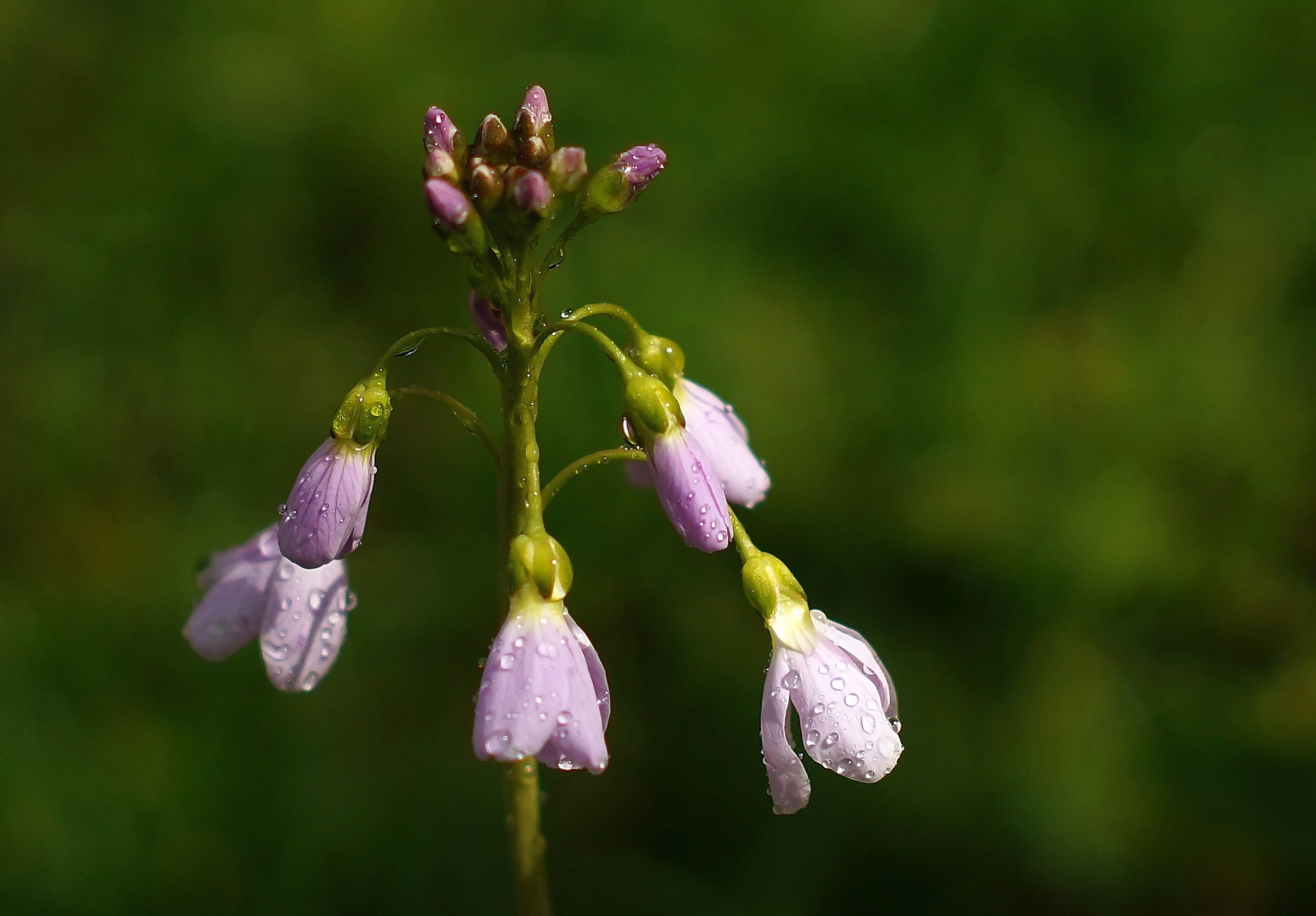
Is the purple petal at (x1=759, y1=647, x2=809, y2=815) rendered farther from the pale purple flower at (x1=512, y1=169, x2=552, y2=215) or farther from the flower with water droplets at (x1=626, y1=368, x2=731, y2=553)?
the pale purple flower at (x1=512, y1=169, x2=552, y2=215)

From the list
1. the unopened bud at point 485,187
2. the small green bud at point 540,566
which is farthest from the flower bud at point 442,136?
the small green bud at point 540,566

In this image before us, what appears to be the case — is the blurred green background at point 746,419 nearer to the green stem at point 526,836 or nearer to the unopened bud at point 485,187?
the green stem at point 526,836

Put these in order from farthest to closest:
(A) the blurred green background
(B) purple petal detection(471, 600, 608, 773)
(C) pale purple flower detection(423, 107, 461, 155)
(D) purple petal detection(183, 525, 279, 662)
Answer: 1. (A) the blurred green background
2. (D) purple petal detection(183, 525, 279, 662)
3. (C) pale purple flower detection(423, 107, 461, 155)
4. (B) purple petal detection(471, 600, 608, 773)

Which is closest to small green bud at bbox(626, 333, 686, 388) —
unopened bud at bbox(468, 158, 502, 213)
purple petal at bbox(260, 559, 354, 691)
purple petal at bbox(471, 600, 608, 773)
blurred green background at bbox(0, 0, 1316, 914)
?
unopened bud at bbox(468, 158, 502, 213)

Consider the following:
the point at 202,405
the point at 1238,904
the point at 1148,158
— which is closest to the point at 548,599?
the point at 1238,904

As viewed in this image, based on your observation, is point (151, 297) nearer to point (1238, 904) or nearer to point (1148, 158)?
point (1148, 158)

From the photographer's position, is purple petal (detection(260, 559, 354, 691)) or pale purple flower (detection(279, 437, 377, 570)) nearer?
pale purple flower (detection(279, 437, 377, 570))

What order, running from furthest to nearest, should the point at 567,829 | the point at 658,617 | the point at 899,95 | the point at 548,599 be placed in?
the point at 899,95, the point at 658,617, the point at 567,829, the point at 548,599
